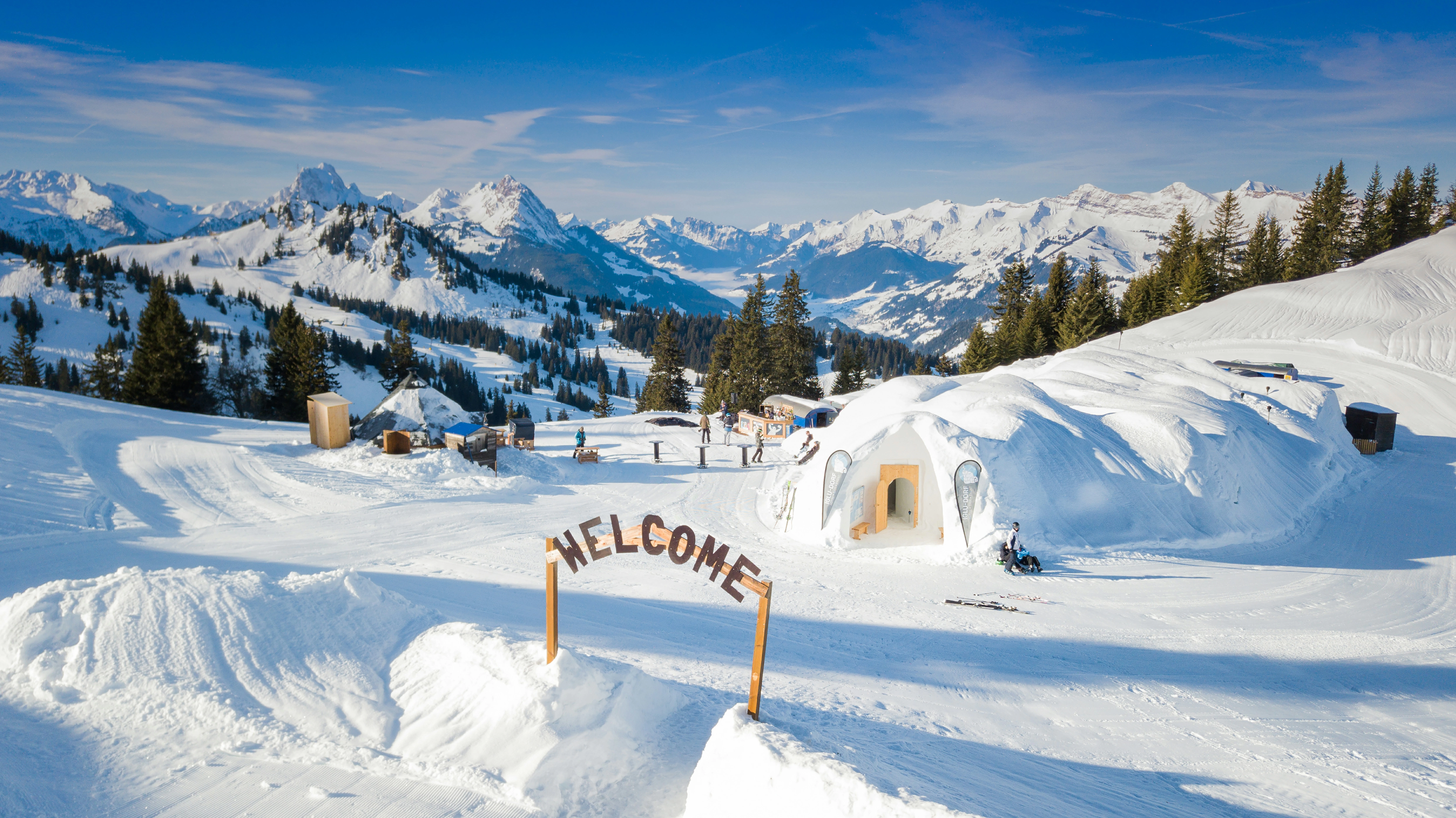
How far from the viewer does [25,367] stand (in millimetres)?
54031

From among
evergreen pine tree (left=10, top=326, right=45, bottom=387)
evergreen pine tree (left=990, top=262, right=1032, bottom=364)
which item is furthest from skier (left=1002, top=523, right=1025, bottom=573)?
evergreen pine tree (left=10, top=326, right=45, bottom=387)

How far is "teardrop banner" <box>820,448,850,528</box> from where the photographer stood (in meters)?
15.9

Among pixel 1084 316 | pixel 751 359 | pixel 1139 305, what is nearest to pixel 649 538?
pixel 751 359

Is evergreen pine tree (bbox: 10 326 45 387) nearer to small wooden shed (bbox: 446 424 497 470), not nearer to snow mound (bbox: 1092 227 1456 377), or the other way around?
small wooden shed (bbox: 446 424 497 470)

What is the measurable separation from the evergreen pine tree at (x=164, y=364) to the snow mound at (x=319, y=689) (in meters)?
38.4

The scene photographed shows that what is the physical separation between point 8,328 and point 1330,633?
128 metres

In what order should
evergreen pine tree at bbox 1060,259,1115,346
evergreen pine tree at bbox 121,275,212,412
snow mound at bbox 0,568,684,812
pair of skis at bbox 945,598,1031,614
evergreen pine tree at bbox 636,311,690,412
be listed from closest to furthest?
snow mound at bbox 0,568,684,812, pair of skis at bbox 945,598,1031,614, evergreen pine tree at bbox 121,275,212,412, evergreen pine tree at bbox 1060,259,1115,346, evergreen pine tree at bbox 636,311,690,412

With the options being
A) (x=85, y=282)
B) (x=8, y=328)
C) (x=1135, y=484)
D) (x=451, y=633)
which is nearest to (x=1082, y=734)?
(x=451, y=633)

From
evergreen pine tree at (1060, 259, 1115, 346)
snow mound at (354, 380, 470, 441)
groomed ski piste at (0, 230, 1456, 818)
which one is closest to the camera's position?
groomed ski piste at (0, 230, 1456, 818)

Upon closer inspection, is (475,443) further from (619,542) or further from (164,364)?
(164,364)

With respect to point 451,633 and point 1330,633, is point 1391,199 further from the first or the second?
point 451,633

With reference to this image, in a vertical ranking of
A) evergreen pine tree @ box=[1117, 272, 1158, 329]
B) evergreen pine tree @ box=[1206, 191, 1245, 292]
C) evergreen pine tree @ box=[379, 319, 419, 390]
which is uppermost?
evergreen pine tree @ box=[1206, 191, 1245, 292]

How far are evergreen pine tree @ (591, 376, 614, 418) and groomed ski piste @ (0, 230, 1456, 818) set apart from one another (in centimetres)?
4772

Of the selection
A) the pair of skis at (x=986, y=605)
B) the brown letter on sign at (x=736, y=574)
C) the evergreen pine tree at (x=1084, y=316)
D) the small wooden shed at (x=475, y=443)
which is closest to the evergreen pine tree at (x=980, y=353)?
the evergreen pine tree at (x=1084, y=316)
